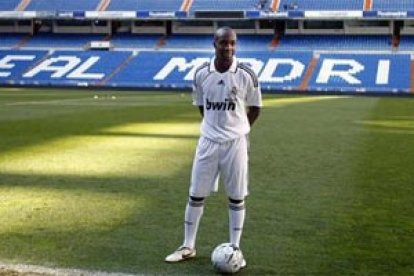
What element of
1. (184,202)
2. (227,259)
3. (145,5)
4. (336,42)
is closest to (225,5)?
(145,5)

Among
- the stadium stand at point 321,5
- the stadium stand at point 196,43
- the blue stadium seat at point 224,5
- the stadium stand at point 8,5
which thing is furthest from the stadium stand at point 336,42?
the stadium stand at point 8,5

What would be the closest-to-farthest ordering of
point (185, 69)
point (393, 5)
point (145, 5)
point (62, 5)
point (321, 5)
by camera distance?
point (185, 69) < point (393, 5) < point (321, 5) < point (145, 5) < point (62, 5)

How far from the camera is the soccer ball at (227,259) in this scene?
19.0ft

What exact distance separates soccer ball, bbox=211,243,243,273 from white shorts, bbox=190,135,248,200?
1.64ft

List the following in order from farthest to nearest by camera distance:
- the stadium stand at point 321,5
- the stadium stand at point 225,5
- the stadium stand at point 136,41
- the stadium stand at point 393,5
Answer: the stadium stand at point 136,41 < the stadium stand at point 225,5 < the stadium stand at point 321,5 < the stadium stand at point 393,5

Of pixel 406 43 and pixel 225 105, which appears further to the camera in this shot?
pixel 406 43

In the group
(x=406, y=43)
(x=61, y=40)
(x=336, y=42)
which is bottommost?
(x=61, y=40)

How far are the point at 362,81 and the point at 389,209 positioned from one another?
3722cm

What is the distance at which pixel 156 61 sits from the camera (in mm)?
50750

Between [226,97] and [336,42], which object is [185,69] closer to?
[336,42]

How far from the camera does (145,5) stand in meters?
55.6

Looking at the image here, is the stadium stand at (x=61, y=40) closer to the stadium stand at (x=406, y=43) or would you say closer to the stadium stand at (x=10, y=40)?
the stadium stand at (x=10, y=40)

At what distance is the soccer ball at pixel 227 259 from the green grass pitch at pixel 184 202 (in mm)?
137

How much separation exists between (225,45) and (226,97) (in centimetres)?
48
